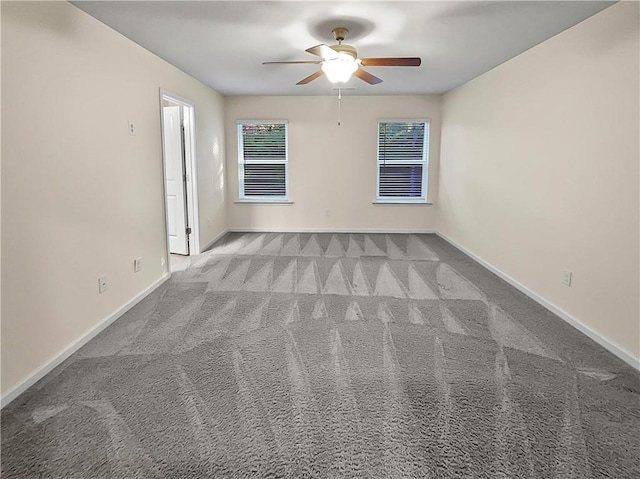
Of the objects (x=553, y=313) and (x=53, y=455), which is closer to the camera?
(x=53, y=455)

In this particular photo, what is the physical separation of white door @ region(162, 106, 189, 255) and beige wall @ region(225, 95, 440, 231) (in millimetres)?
1678

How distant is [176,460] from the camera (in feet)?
5.73

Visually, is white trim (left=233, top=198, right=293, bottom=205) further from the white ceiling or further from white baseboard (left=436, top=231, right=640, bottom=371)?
white baseboard (left=436, top=231, right=640, bottom=371)

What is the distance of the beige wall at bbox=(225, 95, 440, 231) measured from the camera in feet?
21.9

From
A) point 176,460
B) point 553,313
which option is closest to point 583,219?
point 553,313

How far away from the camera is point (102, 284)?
10.1 ft

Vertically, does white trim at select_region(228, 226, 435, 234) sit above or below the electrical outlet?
below

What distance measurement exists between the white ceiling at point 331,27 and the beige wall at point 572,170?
0.83 ft

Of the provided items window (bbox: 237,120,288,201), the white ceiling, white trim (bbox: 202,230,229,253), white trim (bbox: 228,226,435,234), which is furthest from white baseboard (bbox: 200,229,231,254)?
the white ceiling

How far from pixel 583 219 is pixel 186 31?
3.32 metres

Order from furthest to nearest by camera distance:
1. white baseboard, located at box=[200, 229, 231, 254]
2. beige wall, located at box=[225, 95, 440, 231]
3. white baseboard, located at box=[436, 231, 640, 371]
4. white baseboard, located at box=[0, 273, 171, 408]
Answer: beige wall, located at box=[225, 95, 440, 231], white baseboard, located at box=[200, 229, 231, 254], white baseboard, located at box=[436, 231, 640, 371], white baseboard, located at box=[0, 273, 171, 408]

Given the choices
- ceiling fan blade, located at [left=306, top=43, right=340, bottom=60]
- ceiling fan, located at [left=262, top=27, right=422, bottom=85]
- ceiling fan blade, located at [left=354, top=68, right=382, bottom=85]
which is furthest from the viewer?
ceiling fan blade, located at [left=354, top=68, right=382, bottom=85]

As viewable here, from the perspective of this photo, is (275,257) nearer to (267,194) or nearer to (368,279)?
(368,279)

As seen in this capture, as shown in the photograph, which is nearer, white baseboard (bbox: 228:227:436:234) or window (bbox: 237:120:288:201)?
window (bbox: 237:120:288:201)
